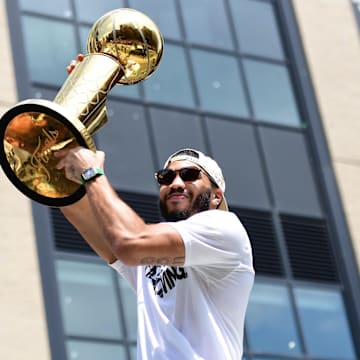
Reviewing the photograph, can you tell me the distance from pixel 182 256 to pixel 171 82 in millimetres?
15146

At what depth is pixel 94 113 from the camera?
5102 millimetres

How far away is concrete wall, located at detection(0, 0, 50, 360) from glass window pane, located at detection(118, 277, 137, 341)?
1188 mm

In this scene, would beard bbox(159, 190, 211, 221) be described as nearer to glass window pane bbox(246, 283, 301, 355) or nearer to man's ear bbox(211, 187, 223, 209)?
man's ear bbox(211, 187, 223, 209)

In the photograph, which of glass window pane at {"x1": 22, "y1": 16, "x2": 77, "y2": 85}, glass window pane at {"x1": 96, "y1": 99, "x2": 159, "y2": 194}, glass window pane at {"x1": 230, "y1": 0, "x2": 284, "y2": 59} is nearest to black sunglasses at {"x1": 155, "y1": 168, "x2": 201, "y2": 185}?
glass window pane at {"x1": 96, "y1": 99, "x2": 159, "y2": 194}

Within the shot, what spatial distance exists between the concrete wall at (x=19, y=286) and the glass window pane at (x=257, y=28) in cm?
578

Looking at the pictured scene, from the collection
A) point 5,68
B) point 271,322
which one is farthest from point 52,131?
point 271,322

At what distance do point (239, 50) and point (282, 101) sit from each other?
1.13 metres

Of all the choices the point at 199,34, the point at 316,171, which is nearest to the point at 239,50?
the point at 199,34

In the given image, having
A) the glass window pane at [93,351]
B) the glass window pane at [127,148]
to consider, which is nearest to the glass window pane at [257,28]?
the glass window pane at [127,148]

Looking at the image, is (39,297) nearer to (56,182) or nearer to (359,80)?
(359,80)

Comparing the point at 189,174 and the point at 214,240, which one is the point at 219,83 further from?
the point at 214,240

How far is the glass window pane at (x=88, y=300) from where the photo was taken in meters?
17.0

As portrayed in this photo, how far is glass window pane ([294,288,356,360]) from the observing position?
62.5 ft

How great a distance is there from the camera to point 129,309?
17.4 m
